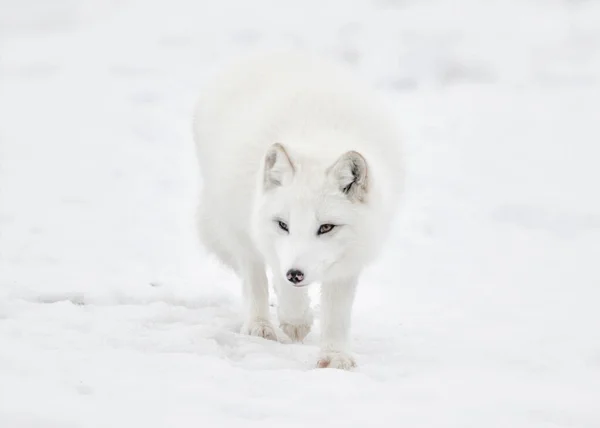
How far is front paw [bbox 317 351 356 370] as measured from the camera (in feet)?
14.4

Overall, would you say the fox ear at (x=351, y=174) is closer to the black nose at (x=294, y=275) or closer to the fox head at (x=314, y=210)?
the fox head at (x=314, y=210)

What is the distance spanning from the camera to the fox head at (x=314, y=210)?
3881 millimetres

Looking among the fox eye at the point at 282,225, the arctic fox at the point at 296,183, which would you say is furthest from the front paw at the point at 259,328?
the fox eye at the point at 282,225

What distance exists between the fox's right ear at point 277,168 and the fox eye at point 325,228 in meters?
0.28

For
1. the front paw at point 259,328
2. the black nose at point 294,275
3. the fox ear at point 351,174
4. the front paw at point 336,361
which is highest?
the fox ear at point 351,174

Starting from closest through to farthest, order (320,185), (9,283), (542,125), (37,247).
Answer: (320,185), (9,283), (37,247), (542,125)

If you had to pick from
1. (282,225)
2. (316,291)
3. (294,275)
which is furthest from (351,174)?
(316,291)

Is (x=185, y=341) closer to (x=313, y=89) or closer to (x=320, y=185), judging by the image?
(x=320, y=185)

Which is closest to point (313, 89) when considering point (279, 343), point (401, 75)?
point (279, 343)

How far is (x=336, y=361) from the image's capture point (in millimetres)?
4398

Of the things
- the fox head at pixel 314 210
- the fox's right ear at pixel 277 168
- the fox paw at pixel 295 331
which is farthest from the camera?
the fox paw at pixel 295 331

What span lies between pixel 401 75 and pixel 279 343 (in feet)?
29.1

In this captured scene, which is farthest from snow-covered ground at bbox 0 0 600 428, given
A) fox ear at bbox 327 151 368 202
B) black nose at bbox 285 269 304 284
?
fox ear at bbox 327 151 368 202

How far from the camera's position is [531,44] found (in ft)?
45.4
